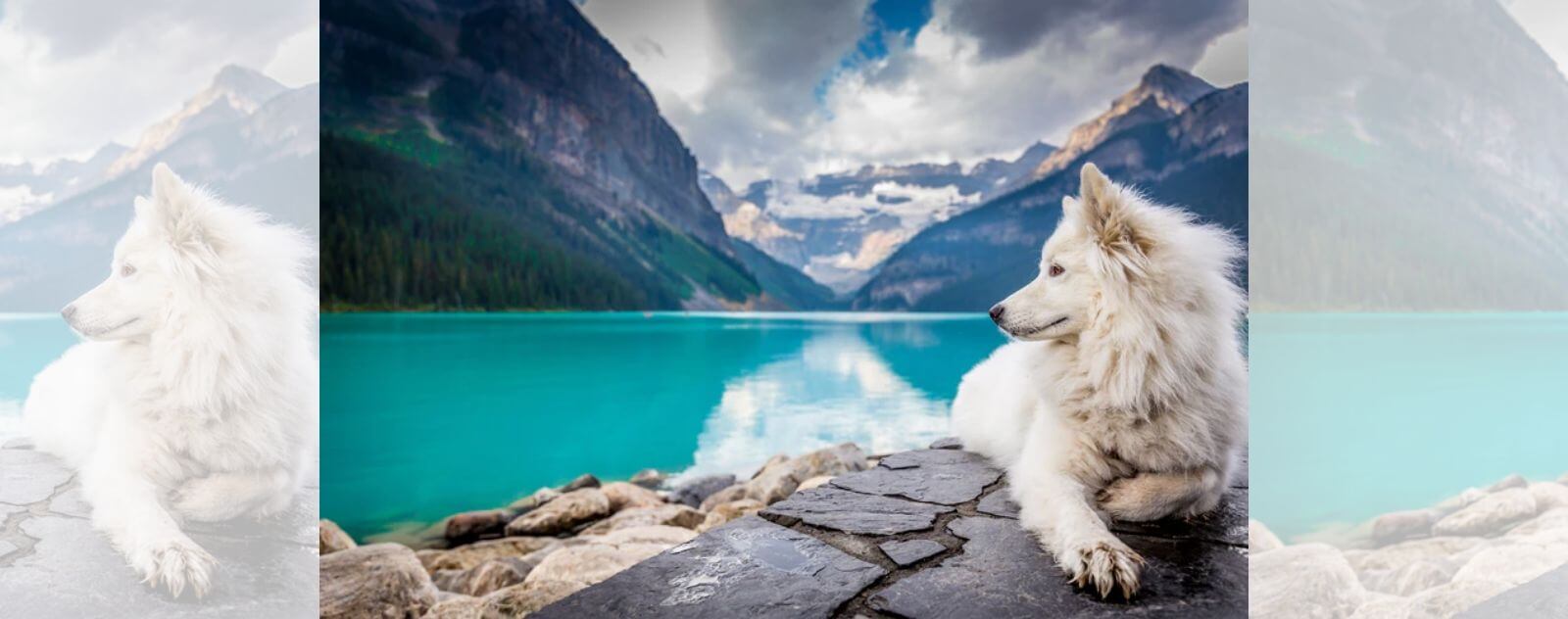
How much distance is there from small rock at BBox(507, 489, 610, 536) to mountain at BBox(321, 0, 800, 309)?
15.1 meters

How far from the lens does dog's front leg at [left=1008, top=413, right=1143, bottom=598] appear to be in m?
1.26

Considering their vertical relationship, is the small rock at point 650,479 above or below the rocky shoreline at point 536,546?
below

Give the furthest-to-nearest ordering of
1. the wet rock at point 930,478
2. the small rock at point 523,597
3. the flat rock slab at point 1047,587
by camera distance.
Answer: the small rock at point 523,597, the wet rock at point 930,478, the flat rock slab at point 1047,587

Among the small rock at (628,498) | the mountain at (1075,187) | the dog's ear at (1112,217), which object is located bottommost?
the small rock at (628,498)

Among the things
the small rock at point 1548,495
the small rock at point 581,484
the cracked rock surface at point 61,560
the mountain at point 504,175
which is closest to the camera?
the cracked rock surface at point 61,560

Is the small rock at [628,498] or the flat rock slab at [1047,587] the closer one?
the flat rock slab at [1047,587]

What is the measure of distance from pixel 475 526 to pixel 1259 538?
17.0 feet

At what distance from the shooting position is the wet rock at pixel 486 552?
412 centimetres

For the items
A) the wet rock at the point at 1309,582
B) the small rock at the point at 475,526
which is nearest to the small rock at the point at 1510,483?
the wet rock at the point at 1309,582

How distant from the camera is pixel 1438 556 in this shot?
212 cm

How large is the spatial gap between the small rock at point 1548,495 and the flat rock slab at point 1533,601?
24 centimetres

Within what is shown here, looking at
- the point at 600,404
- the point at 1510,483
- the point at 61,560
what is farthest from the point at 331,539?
the point at 600,404

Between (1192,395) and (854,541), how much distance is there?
999 mm

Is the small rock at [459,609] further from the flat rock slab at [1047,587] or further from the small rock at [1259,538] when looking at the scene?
the small rock at [1259,538]
